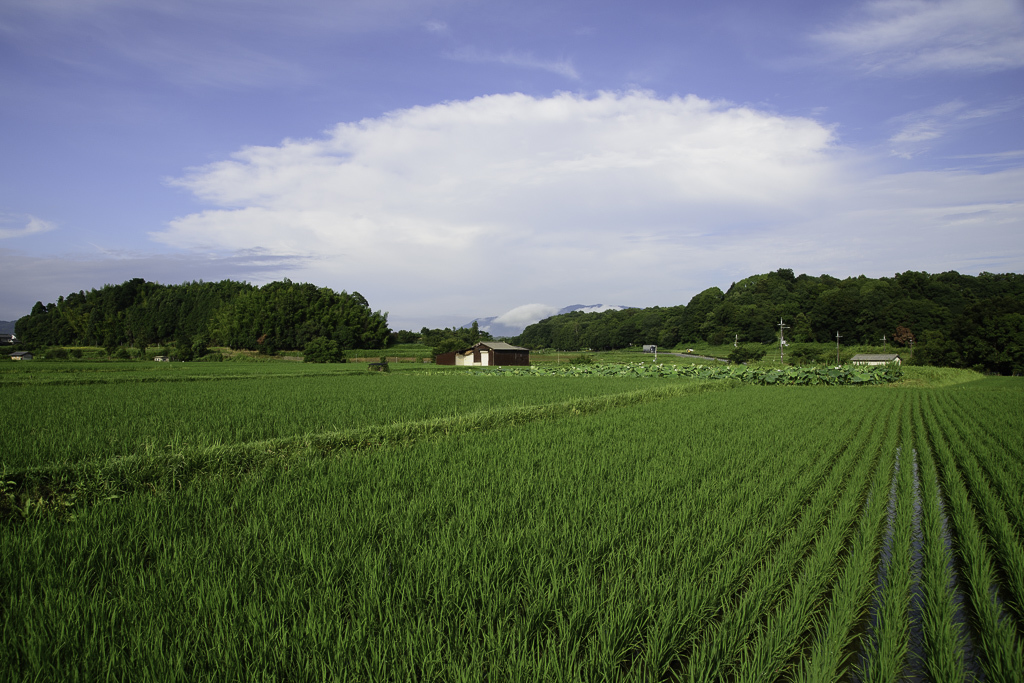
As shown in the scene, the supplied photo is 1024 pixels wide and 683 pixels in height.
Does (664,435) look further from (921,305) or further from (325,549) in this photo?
(921,305)

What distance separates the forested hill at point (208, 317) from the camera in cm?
6875

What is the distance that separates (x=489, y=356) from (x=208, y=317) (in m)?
62.8

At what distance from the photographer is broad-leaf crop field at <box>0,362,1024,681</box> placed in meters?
2.40

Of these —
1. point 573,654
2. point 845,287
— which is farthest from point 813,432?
point 845,287

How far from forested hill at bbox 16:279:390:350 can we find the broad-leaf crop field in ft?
200

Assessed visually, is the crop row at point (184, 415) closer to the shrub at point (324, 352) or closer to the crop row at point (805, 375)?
the crop row at point (805, 375)

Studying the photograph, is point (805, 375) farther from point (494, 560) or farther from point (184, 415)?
point (494, 560)

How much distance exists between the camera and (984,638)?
278cm

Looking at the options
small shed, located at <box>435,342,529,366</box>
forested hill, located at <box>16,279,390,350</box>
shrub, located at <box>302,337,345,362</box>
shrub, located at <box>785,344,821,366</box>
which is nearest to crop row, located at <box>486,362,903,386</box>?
small shed, located at <box>435,342,529,366</box>

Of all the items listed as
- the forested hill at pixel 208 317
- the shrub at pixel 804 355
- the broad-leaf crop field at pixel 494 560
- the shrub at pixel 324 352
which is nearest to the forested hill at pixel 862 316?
the shrub at pixel 804 355

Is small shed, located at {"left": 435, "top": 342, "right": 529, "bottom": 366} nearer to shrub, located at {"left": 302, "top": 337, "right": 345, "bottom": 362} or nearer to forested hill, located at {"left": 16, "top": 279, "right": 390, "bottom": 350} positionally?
shrub, located at {"left": 302, "top": 337, "right": 345, "bottom": 362}

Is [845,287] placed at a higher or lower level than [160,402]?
higher

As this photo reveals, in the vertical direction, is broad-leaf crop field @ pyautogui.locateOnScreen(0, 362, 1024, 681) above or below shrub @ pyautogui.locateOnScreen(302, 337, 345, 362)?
below

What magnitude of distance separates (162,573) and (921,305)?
74.3 m
